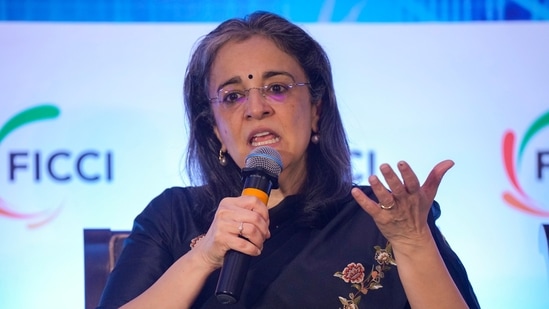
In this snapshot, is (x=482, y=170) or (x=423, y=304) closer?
(x=423, y=304)

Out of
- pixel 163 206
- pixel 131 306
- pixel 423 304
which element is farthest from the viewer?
pixel 163 206

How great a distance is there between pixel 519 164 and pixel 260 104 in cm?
117

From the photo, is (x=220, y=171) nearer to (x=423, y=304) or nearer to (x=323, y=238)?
(x=323, y=238)

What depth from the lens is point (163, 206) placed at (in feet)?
7.61

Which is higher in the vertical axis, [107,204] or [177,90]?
[177,90]

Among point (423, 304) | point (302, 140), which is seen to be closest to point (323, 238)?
point (302, 140)

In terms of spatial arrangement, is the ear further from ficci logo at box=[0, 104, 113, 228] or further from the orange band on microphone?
ficci logo at box=[0, 104, 113, 228]

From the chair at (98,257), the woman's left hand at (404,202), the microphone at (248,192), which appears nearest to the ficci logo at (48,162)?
the chair at (98,257)

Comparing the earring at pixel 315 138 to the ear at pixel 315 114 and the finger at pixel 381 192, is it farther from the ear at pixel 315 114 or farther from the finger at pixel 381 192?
the finger at pixel 381 192

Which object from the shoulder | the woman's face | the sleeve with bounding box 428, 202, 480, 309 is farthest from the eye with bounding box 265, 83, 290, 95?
the sleeve with bounding box 428, 202, 480, 309

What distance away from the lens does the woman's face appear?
2070mm

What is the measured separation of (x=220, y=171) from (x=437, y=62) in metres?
0.93

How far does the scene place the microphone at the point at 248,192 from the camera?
5.27ft

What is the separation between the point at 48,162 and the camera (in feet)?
9.16
